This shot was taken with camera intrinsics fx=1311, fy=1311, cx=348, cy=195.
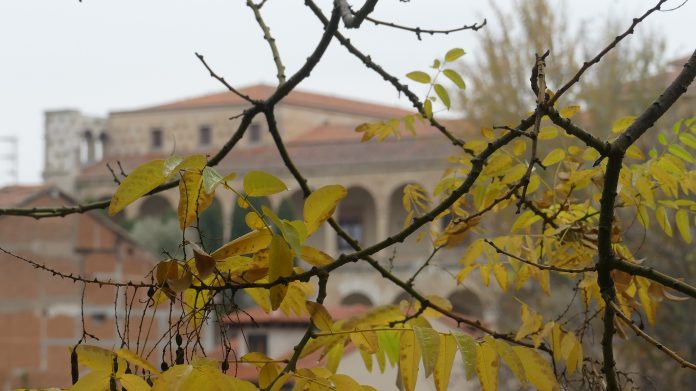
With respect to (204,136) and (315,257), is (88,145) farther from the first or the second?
(315,257)

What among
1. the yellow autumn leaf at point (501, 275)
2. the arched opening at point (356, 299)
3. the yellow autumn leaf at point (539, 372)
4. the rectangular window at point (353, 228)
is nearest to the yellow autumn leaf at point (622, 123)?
the yellow autumn leaf at point (501, 275)

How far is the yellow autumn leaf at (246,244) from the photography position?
991 millimetres

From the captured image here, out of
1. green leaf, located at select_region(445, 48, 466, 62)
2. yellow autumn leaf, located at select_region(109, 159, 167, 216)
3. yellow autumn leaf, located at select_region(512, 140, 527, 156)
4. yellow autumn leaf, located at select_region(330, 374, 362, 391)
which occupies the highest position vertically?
green leaf, located at select_region(445, 48, 466, 62)

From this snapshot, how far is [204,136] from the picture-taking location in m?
38.5

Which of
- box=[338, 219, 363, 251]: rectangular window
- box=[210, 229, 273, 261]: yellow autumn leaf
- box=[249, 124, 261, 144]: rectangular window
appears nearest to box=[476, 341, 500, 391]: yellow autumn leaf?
box=[210, 229, 273, 261]: yellow autumn leaf

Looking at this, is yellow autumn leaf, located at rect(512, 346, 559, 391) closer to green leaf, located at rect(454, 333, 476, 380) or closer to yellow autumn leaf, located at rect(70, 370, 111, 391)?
green leaf, located at rect(454, 333, 476, 380)

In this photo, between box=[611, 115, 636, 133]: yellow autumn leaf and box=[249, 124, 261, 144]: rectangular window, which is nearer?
box=[611, 115, 636, 133]: yellow autumn leaf

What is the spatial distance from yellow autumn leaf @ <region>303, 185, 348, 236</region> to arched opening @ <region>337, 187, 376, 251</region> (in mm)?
34014

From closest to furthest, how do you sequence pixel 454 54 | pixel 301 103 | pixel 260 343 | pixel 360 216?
pixel 454 54
pixel 260 343
pixel 360 216
pixel 301 103

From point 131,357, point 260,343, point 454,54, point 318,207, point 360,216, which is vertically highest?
point 454,54

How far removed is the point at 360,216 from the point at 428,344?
3483cm

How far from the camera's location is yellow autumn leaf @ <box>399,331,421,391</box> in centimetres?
107

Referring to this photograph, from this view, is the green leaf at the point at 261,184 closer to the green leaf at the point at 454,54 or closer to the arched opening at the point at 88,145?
the green leaf at the point at 454,54

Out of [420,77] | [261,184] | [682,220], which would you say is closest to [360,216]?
[420,77]
